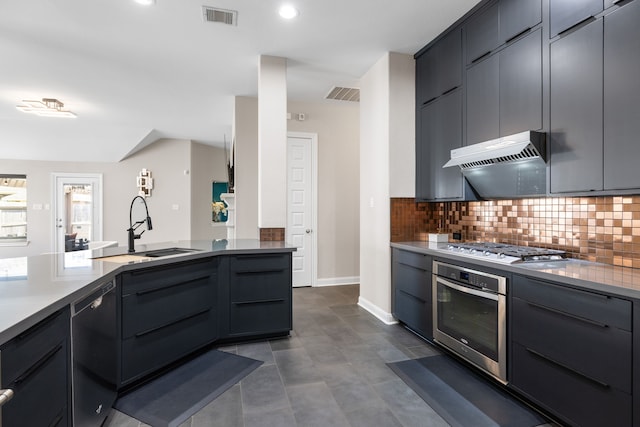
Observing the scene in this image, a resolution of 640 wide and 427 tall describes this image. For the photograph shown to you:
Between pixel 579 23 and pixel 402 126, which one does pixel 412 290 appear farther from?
pixel 579 23

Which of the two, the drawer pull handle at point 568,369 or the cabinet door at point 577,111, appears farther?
the cabinet door at point 577,111

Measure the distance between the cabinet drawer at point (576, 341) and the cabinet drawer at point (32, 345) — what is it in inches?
91.6

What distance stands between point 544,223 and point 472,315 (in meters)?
0.92

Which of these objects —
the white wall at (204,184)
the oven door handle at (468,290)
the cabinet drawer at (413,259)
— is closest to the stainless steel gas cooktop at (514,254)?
the oven door handle at (468,290)

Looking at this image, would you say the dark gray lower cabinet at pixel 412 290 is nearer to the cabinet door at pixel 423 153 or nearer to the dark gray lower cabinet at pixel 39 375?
the cabinet door at pixel 423 153

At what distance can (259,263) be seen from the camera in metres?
3.02

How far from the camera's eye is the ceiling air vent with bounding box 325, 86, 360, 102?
4.57m

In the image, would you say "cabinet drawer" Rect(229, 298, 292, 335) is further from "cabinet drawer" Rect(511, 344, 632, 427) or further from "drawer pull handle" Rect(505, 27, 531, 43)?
"drawer pull handle" Rect(505, 27, 531, 43)

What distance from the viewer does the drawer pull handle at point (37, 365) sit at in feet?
3.49

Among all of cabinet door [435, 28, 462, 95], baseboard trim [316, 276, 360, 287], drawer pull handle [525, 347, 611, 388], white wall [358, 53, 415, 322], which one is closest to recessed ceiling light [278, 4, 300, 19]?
white wall [358, 53, 415, 322]

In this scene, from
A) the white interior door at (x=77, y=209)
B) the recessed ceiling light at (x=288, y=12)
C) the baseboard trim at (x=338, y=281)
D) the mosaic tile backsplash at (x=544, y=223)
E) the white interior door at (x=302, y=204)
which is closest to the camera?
the mosaic tile backsplash at (x=544, y=223)

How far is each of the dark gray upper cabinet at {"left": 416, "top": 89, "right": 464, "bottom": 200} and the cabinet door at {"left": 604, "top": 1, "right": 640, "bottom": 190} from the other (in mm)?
1202

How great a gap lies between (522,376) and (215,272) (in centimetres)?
235

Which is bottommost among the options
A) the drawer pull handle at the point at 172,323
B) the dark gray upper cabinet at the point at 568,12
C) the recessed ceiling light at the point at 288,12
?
the drawer pull handle at the point at 172,323
